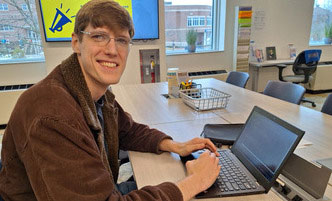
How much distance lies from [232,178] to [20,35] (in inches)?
148

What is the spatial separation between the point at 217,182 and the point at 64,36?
10.1 ft

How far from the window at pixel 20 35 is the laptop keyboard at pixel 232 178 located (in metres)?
3.49

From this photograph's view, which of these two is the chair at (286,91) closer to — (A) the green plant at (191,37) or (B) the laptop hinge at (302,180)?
(B) the laptop hinge at (302,180)

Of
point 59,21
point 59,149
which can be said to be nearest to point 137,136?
point 59,149

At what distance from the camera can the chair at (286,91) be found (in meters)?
1.95

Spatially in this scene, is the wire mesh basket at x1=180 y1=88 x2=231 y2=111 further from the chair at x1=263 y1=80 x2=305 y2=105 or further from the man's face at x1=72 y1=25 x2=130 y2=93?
the man's face at x1=72 y1=25 x2=130 y2=93

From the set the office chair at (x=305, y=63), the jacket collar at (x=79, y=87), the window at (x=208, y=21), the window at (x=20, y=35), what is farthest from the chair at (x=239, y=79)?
the window at (x=20, y=35)

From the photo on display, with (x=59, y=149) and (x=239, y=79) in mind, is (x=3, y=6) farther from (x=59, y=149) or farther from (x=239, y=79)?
(x=59, y=149)

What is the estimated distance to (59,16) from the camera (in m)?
3.17

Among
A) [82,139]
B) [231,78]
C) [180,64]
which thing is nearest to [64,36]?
[180,64]

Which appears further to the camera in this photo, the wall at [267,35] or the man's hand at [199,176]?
the wall at [267,35]

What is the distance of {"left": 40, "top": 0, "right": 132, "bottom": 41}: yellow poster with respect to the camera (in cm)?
310

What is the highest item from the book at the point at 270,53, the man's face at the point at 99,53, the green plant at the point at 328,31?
the green plant at the point at 328,31

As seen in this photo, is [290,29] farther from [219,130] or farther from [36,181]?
[36,181]
